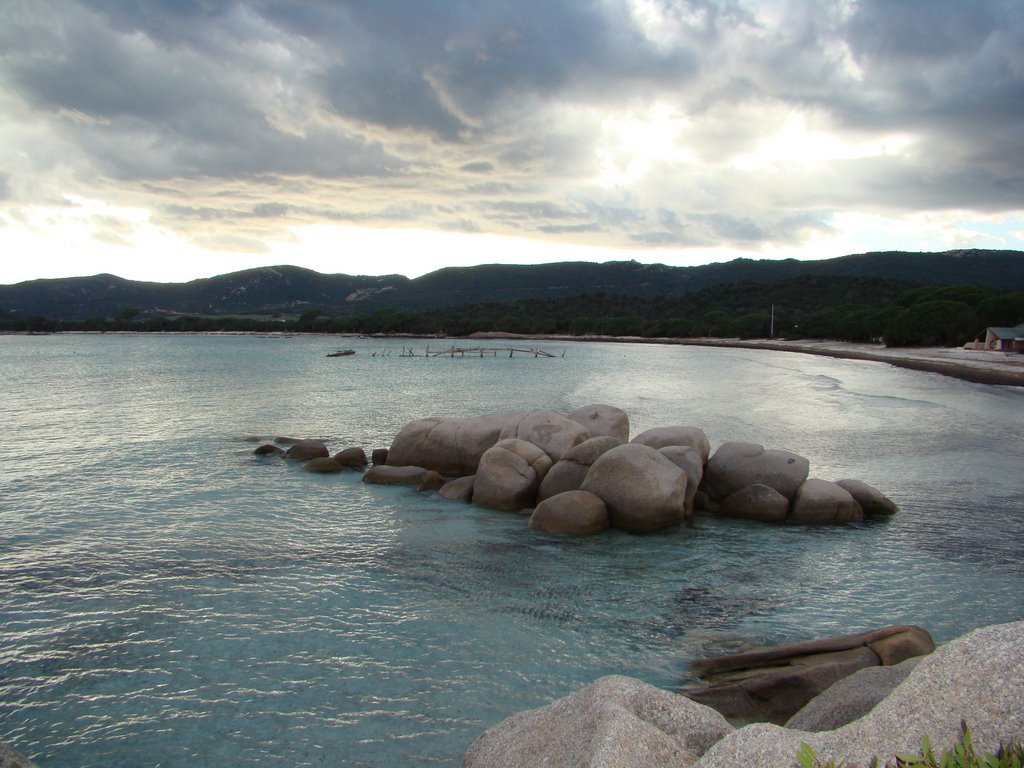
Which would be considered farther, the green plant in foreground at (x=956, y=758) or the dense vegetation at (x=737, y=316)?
the dense vegetation at (x=737, y=316)

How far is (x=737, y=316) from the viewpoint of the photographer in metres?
144

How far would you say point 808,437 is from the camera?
26875 mm

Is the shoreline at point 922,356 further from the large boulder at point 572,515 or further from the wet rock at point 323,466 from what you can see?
the wet rock at point 323,466

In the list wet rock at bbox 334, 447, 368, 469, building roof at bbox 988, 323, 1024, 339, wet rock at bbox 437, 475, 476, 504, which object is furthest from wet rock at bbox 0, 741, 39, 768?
building roof at bbox 988, 323, 1024, 339

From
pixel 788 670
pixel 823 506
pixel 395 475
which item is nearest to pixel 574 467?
pixel 823 506

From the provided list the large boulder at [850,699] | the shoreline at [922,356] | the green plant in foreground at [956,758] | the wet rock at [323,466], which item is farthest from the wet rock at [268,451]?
the shoreline at [922,356]

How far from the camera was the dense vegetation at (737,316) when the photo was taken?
8188 centimetres

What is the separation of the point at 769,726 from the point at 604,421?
50.5 feet

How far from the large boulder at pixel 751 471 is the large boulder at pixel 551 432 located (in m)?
3.13

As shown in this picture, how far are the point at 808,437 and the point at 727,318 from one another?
118478 mm

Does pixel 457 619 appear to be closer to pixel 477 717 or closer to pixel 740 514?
pixel 477 717

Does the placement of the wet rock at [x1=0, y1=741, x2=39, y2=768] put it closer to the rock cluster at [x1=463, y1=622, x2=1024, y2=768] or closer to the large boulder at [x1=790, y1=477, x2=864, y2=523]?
the rock cluster at [x1=463, y1=622, x2=1024, y2=768]

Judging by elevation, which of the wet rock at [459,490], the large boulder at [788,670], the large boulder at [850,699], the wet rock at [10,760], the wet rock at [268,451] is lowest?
the wet rock at [268,451]

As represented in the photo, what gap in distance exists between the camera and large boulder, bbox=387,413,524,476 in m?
19.0
